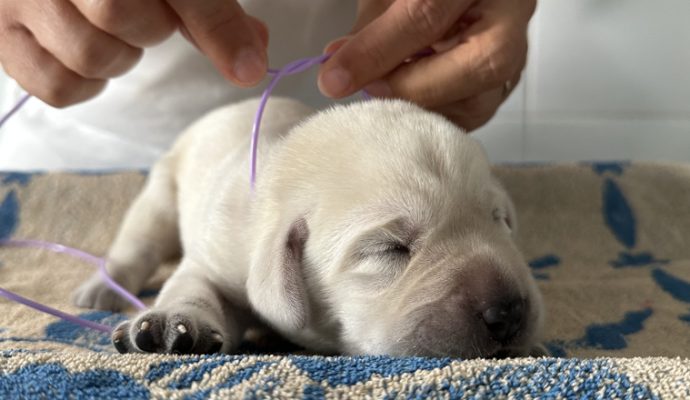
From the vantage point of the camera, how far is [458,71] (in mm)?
1803

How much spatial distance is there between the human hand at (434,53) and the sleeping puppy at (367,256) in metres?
0.13

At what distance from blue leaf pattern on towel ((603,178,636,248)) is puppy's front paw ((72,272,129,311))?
1684mm

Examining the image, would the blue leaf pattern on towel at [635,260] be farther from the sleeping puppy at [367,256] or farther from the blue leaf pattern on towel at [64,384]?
the blue leaf pattern on towel at [64,384]

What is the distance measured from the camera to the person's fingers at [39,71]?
5.81ft

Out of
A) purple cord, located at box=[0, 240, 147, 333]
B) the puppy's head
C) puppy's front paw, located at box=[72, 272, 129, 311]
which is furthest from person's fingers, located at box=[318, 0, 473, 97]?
puppy's front paw, located at box=[72, 272, 129, 311]

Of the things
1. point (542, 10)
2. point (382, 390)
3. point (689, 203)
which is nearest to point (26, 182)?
point (382, 390)

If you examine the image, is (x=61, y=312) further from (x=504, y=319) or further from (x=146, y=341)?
(x=504, y=319)

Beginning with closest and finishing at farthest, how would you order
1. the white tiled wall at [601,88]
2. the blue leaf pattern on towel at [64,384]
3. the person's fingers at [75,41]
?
the blue leaf pattern on towel at [64,384]
the person's fingers at [75,41]
the white tiled wall at [601,88]

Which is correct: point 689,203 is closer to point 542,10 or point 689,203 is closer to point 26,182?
point 542,10

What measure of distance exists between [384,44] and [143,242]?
116 centimetres

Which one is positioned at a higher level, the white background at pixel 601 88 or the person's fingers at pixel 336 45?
the person's fingers at pixel 336 45

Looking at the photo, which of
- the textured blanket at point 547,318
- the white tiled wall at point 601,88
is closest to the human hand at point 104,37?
the textured blanket at point 547,318

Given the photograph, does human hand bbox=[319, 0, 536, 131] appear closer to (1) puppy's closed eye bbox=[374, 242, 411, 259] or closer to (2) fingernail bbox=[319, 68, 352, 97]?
(2) fingernail bbox=[319, 68, 352, 97]

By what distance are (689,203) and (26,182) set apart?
2.49 m
